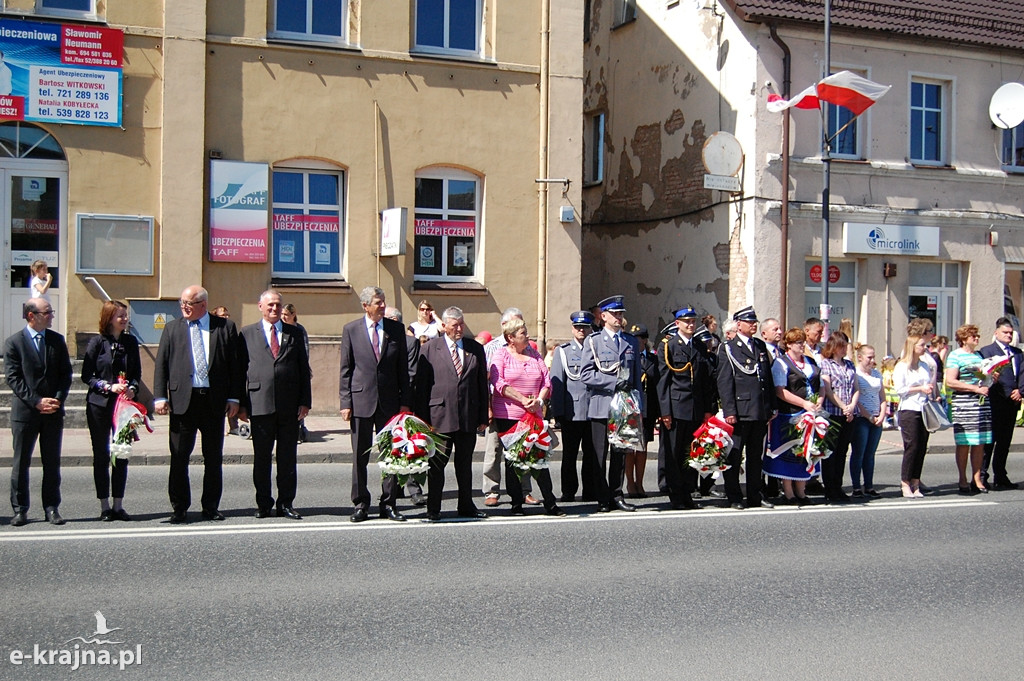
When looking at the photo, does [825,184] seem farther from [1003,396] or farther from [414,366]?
[414,366]

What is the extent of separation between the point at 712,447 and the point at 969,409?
3419mm

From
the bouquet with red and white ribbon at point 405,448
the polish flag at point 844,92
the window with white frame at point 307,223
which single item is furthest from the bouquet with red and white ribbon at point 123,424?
the polish flag at point 844,92

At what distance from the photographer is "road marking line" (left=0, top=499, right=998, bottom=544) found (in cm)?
820

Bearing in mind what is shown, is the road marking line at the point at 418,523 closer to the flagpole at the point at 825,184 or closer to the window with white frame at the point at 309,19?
the flagpole at the point at 825,184

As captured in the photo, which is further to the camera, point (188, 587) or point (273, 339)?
point (273, 339)

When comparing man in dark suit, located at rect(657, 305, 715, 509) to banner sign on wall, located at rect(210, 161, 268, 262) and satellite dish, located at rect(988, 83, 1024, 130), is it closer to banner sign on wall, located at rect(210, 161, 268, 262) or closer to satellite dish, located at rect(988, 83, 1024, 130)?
banner sign on wall, located at rect(210, 161, 268, 262)

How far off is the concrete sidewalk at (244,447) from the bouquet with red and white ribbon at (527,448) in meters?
4.45

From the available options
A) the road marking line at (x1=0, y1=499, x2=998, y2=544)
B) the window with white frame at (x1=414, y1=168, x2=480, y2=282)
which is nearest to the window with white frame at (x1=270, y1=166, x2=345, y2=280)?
the window with white frame at (x1=414, y1=168, x2=480, y2=282)

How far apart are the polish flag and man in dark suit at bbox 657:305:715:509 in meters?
9.50

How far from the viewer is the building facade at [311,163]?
16297 millimetres

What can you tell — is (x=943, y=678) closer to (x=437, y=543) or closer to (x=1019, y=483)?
(x=437, y=543)

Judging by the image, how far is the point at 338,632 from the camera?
5.98 m

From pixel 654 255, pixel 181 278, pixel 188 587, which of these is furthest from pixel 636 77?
→ pixel 188 587

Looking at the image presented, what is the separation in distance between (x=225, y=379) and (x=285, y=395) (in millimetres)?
524
